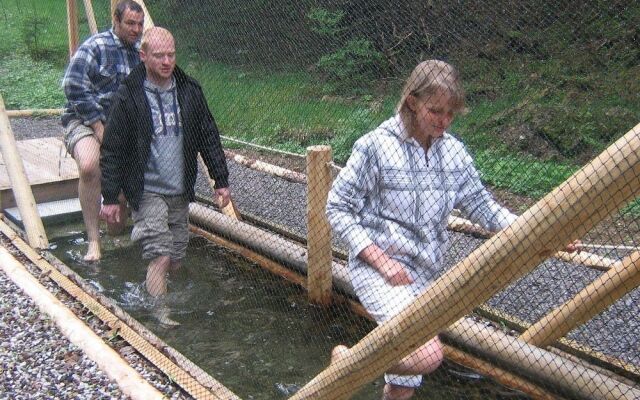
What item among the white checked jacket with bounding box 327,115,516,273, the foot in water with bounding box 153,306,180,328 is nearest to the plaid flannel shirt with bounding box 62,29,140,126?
the foot in water with bounding box 153,306,180,328

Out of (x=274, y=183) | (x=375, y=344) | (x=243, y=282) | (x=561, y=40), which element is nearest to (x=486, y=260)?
(x=375, y=344)

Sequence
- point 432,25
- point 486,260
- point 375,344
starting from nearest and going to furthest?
point 486,260, point 375,344, point 432,25

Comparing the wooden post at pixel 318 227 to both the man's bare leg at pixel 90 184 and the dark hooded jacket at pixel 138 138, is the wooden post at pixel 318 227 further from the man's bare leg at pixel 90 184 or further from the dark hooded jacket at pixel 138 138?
the man's bare leg at pixel 90 184

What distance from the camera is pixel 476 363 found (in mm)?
3449

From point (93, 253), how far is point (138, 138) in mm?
1283

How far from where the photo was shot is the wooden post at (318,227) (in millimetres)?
3947

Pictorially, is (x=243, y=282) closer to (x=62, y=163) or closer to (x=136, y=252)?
(x=136, y=252)

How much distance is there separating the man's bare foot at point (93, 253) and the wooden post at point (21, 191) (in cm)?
26

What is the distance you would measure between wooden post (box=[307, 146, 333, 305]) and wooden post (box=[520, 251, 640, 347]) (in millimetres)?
1241

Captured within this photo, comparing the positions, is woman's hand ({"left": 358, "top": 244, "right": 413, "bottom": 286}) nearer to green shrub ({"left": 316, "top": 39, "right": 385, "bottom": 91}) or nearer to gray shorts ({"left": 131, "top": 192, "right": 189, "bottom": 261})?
green shrub ({"left": 316, "top": 39, "right": 385, "bottom": 91})

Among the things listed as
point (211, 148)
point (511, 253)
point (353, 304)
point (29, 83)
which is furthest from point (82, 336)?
point (29, 83)

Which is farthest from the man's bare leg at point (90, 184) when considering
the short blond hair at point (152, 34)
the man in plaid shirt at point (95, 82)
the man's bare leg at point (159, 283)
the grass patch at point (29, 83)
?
the grass patch at point (29, 83)

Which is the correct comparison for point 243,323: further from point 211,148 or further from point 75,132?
point 75,132

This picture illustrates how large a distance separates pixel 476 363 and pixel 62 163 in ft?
14.0
